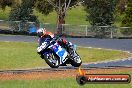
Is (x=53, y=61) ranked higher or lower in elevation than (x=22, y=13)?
higher

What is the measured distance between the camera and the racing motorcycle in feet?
21.4

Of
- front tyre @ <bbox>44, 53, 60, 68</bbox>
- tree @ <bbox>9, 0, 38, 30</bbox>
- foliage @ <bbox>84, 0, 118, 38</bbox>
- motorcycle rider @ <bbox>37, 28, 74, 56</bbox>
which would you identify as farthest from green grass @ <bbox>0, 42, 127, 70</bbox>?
foliage @ <bbox>84, 0, 118, 38</bbox>

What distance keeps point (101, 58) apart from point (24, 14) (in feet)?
89.6

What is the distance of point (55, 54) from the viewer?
6.88 m

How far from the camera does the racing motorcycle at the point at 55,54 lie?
Answer: 653 cm

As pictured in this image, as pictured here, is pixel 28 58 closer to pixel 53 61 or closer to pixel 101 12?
pixel 53 61

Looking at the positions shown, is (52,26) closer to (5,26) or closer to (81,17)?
(5,26)

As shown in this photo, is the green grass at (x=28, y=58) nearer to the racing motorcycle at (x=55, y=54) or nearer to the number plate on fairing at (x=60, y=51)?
the racing motorcycle at (x=55, y=54)

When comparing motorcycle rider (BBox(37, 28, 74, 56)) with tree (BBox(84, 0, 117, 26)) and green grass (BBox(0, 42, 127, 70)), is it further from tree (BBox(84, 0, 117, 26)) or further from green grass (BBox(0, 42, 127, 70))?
tree (BBox(84, 0, 117, 26))

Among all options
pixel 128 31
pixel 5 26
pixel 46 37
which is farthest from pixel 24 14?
pixel 46 37

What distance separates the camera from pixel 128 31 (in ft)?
163

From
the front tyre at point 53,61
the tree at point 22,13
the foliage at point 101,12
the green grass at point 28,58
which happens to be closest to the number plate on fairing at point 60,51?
the front tyre at point 53,61

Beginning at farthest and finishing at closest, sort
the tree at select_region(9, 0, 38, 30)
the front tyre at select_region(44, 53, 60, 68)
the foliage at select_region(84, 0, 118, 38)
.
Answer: the foliage at select_region(84, 0, 118, 38) → the tree at select_region(9, 0, 38, 30) → the front tyre at select_region(44, 53, 60, 68)

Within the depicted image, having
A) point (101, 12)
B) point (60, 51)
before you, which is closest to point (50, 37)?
point (60, 51)
